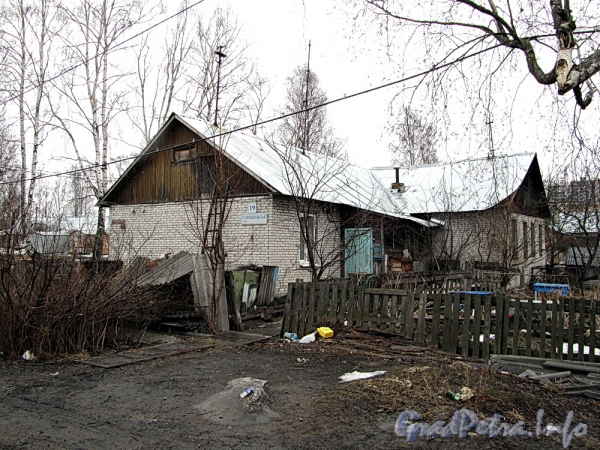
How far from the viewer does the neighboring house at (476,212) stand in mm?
16469

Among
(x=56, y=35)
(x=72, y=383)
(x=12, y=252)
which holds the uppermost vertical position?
(x=56, y=35)

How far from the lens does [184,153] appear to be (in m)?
16.0

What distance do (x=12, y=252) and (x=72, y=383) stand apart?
113 inches

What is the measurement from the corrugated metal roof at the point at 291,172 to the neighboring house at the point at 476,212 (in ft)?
4.36

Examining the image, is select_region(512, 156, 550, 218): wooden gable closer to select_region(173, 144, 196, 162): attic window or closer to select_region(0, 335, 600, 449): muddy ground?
select_region(173, 144, 196, 162): attic window

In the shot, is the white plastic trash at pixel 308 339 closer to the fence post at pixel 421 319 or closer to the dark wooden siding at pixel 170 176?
the fence post at pixel 421 319

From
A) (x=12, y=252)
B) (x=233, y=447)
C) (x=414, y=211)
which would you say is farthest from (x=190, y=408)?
(x=414, y=211)

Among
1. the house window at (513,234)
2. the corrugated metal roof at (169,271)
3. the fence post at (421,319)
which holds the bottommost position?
the fence post at (421,319)

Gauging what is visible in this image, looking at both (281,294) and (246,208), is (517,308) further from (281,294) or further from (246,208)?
(246,208)

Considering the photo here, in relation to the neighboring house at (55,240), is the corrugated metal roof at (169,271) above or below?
below

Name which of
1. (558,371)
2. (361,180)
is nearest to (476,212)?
(361,180)

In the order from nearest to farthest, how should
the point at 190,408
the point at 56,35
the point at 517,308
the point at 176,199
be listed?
the point at 190,408 < the point at 517,308 < the point at 176,199 < the point at 56,35

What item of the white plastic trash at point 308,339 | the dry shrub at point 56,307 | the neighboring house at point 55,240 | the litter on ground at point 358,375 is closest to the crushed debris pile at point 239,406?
the litter on ground at point 358,375

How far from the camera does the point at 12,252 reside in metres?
7.48
